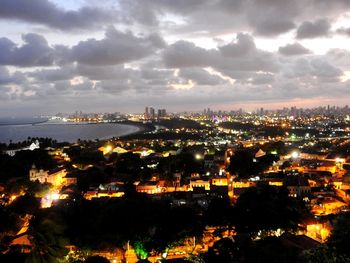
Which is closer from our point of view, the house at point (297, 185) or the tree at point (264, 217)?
the tree at point (264, 217)

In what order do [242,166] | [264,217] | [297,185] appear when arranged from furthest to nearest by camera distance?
[242,166], [297,185], [264,217]

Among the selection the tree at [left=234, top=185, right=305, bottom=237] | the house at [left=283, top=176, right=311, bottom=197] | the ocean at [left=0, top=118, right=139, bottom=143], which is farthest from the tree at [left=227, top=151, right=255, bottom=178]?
the ocean at [left=0, top=118, right=139, bottom=143]

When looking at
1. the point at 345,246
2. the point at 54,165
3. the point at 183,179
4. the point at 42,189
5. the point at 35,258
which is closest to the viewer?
the point at 345,246

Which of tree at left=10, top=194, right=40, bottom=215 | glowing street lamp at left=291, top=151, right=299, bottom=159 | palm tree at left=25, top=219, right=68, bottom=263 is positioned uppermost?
palm tree at left=25, top=219, right=68, bottom=263

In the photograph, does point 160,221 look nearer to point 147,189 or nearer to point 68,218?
point 68,218

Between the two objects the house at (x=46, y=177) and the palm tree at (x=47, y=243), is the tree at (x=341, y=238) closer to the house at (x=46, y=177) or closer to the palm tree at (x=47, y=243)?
the palm tree at (x=47, y=243)

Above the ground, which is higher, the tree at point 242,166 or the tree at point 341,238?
the tree at point 341,238

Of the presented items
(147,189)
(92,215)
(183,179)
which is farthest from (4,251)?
(183,179)

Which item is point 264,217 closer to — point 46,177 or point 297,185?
point 297,185

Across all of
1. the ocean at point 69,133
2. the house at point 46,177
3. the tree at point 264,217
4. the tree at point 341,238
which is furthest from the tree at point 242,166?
the ocean at point 69,133

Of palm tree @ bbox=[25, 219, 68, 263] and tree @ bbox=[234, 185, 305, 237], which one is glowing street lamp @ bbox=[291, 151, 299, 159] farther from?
palm tree @ bbox=[25, 219, 68, 263]

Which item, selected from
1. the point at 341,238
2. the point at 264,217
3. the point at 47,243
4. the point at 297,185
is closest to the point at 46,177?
the point at 297,185
